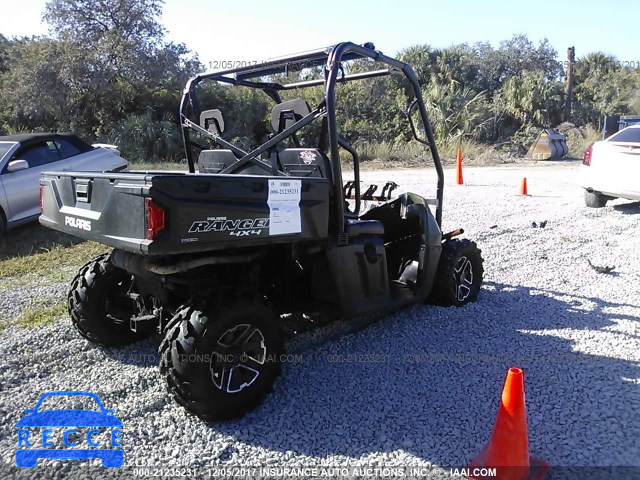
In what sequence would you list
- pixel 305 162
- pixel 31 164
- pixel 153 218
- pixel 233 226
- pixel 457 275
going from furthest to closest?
pixel 31 164
pixel 457 275
pixel 305 162
pixel 233 226
pixel 153 218

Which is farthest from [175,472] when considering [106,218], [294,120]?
[294,120]

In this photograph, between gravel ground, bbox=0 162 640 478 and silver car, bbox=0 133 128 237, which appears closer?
gravel ground, bbox=0 162 640 478

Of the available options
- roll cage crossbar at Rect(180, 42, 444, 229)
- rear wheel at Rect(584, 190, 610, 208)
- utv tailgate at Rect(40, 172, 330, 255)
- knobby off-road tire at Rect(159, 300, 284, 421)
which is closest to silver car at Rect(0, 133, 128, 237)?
roll cage crossbar at Rect(180, 42, 444, 229)

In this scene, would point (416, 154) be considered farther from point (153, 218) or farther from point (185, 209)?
point (153, 218)

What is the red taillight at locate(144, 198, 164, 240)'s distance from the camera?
2889mm

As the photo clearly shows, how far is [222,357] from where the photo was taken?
331cm

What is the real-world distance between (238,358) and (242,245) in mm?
700

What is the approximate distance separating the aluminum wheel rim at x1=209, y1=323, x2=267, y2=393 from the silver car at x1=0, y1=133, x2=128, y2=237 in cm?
615

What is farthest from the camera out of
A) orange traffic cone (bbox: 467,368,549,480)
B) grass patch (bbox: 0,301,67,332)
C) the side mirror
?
the side mirror

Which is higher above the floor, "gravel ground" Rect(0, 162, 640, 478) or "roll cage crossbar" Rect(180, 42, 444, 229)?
"roll cage crossbar" Rect(180, 42, 444, 229)

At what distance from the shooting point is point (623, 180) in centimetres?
948

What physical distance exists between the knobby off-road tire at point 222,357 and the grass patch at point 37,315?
2.16m

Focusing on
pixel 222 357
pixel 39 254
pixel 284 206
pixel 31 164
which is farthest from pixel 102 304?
pixel 31 164

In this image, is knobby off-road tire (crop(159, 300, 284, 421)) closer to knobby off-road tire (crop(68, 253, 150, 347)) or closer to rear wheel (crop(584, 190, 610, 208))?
knobby off-road tire (crop(68, 253, 150, 347))
